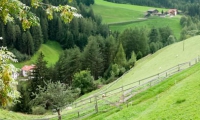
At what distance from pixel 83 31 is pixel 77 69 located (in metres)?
79.7

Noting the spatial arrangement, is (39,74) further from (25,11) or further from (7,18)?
(25,11)

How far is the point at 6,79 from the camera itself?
992 centimetres

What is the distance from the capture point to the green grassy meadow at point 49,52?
422ft

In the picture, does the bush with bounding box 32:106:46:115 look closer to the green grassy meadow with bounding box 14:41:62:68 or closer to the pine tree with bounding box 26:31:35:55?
the green grassy meadow with bounding box 14:41:62:68

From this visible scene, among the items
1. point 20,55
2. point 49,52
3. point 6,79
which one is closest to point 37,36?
point 49,52

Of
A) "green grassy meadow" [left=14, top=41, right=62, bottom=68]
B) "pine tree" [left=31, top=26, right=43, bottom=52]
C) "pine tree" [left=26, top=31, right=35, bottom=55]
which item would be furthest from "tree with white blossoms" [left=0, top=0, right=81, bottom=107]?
"pine tree" [left=31, top=26, right=43, bottom=52]

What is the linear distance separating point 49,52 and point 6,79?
430 feet

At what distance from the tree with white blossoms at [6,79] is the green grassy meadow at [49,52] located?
11543 cm

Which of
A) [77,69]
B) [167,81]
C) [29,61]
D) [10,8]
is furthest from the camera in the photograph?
[29,61]

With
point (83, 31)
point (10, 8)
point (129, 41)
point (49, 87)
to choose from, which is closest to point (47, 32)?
point (83, 31)

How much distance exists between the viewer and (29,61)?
126m

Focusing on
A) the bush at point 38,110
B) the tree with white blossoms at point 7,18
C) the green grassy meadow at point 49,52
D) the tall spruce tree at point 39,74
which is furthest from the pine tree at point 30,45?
the tree with white blossoms at point 7,18

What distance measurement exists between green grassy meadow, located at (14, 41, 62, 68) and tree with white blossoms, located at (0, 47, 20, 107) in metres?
115

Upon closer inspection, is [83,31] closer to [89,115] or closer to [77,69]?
[77,69]
